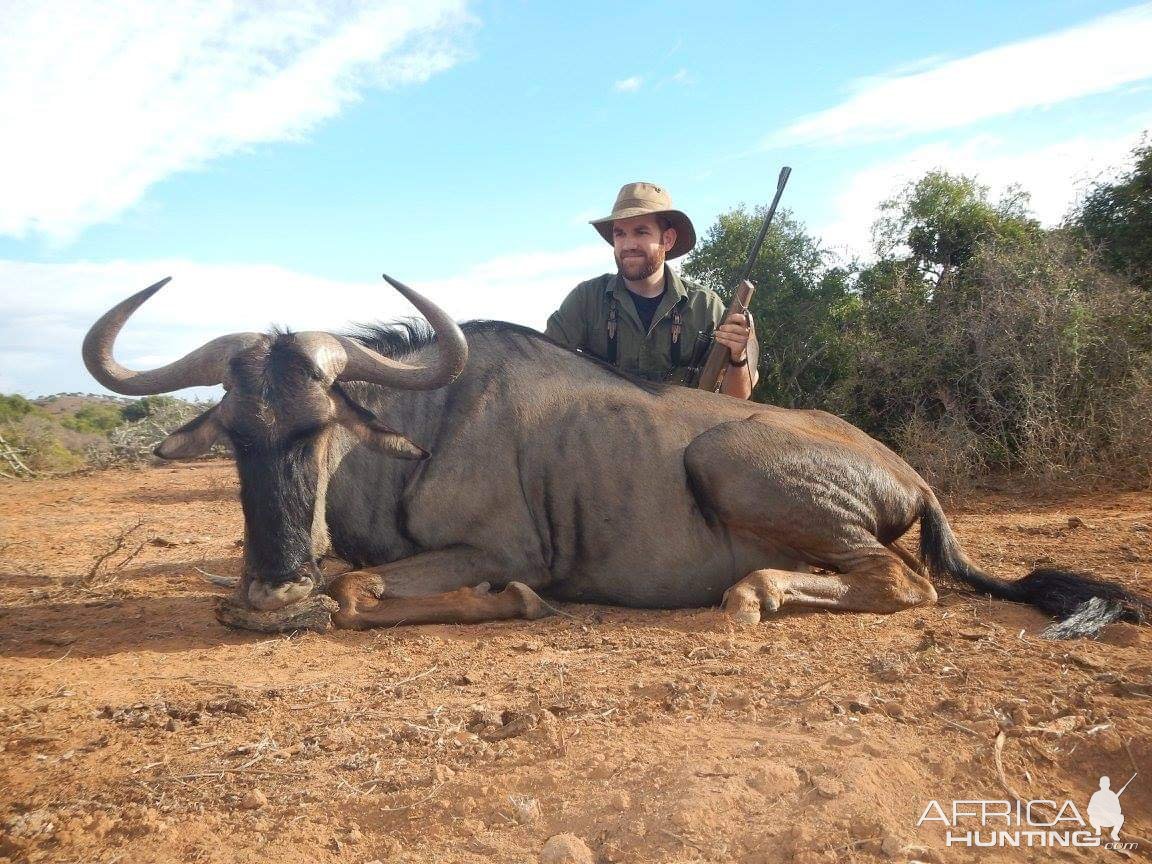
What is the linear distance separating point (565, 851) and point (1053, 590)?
11.4 feet

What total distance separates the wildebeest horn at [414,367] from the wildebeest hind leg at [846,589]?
199cm

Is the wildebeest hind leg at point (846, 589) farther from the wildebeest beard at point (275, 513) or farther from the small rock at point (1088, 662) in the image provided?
the wildebeest beard at point (275, 513)

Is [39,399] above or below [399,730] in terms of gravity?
above

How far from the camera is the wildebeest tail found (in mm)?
3930

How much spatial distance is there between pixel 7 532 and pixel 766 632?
288 inches

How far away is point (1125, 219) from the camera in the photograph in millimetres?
14492

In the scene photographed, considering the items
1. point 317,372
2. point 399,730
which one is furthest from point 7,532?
point 399,730

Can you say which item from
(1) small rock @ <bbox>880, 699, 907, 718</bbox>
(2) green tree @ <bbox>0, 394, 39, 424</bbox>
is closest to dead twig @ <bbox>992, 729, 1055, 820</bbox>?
(1) small rock @ <bbox>880, 699, 907, 718</bbox>

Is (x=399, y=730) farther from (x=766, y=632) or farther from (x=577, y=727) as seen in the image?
(x=766, y=632)

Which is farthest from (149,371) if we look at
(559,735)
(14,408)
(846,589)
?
(14,408)

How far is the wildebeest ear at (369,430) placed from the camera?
4551mm

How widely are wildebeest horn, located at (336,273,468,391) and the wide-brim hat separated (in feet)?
8.37

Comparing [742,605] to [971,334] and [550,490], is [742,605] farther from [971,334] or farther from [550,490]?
[971,334]

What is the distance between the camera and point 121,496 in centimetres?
1089
